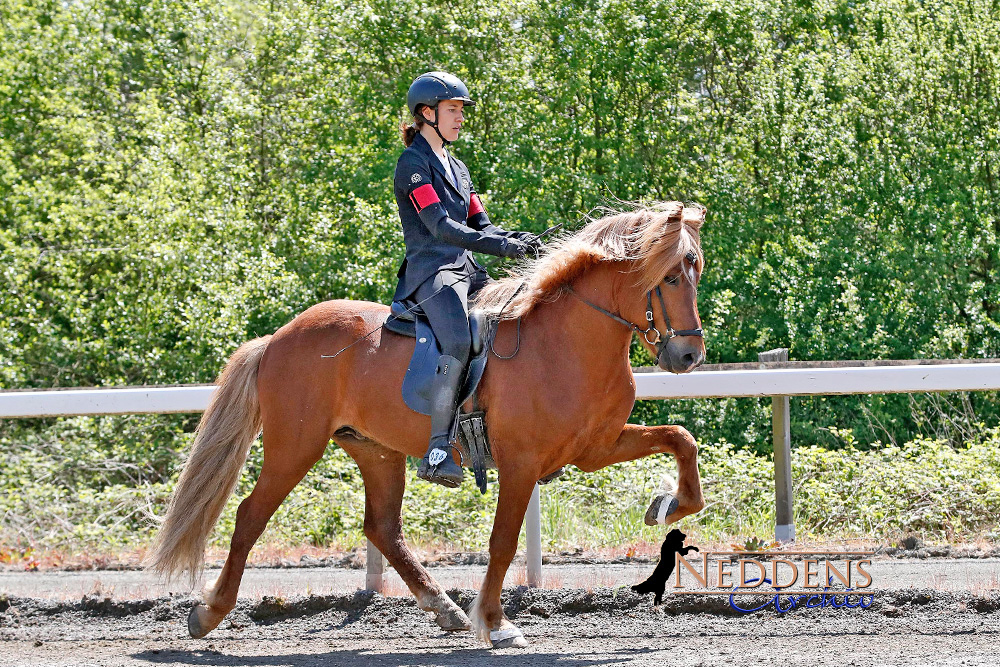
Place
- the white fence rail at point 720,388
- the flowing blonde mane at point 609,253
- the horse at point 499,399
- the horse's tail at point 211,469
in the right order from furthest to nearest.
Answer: the white fence rail at point 720,388, the horse's tail at point 211,469, the horse at point 499,399, the flowing blonde mane at point 609,253

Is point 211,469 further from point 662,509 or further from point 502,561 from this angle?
point 662,509

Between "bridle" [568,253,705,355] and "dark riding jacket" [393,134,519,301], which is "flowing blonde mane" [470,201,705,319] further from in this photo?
"dark riding jacket" [393,134,519,301]

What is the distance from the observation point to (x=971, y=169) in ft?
54.5

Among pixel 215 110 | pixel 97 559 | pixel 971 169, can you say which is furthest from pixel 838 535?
pixel 215 110

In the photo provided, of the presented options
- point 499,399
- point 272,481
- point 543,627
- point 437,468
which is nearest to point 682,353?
point 499,399

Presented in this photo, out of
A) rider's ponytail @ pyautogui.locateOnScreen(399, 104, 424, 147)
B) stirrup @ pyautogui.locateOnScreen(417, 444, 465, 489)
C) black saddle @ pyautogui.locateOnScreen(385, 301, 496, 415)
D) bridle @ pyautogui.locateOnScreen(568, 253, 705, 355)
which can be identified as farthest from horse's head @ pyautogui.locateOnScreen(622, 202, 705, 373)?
rider's ponytail @ pyautogui.locateOnScreen(399, 104, 424, 147)

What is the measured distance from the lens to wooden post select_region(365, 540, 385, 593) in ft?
23.5

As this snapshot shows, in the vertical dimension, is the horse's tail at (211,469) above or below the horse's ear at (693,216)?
below

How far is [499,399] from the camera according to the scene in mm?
5859

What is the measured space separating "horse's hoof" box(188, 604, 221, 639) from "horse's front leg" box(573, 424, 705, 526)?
220 cm

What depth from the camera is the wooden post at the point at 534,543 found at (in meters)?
7.12

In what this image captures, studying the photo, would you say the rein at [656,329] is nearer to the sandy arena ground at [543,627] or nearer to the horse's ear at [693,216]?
the horse's ear at [693,216]

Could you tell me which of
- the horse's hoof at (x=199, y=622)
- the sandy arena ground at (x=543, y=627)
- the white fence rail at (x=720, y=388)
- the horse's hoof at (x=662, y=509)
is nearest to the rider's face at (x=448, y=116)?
the white fence rail at (x=720, y=388)

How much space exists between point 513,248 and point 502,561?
5.30 feet
